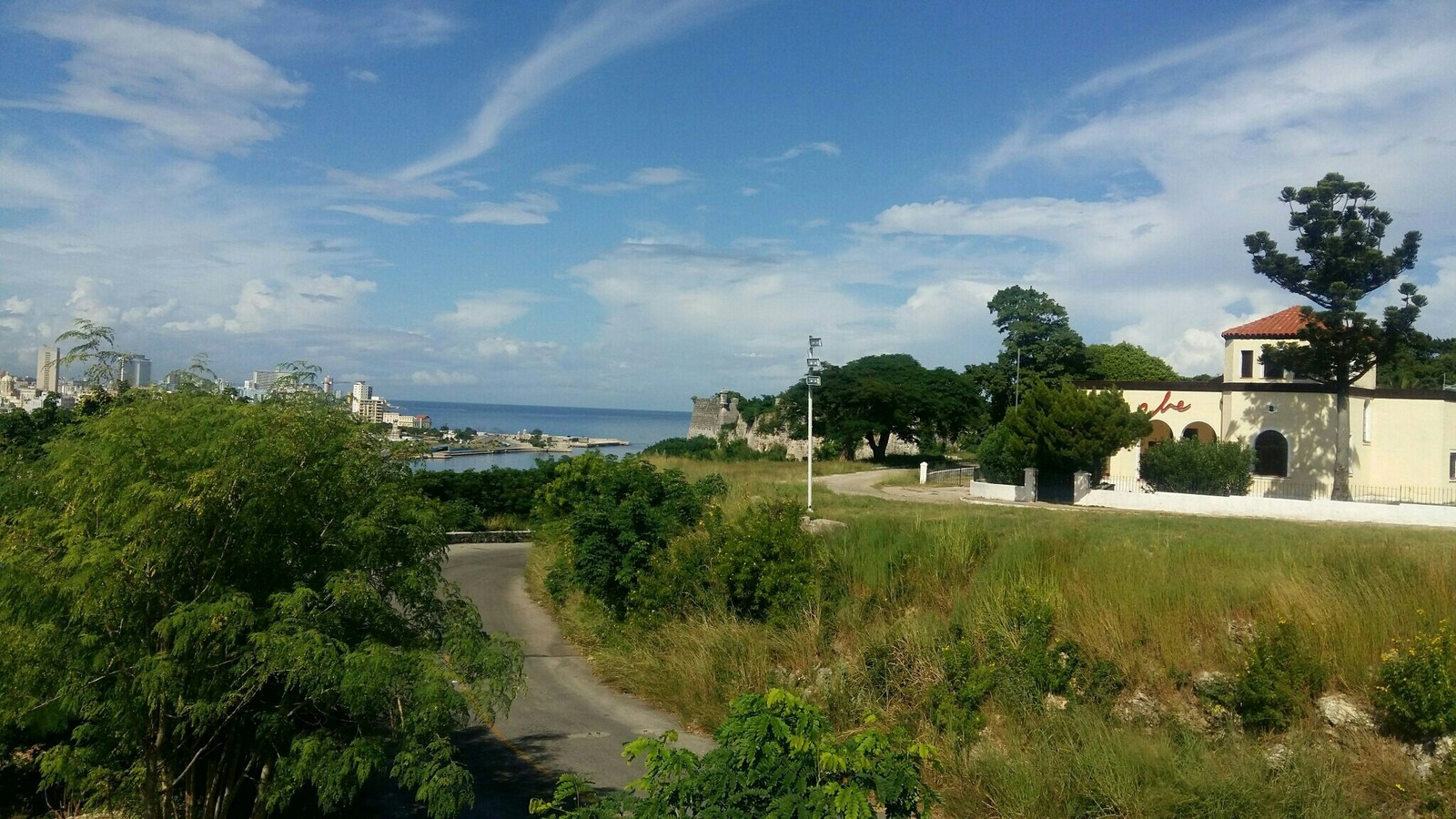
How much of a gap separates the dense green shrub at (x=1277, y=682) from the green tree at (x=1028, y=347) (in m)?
42.5

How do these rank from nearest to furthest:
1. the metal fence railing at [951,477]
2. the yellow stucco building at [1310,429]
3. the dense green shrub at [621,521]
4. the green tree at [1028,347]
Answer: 1. the dense green shrub at [621,521]
2. the yellow stucco building at [1310,429]
3. the metal fence railing at [951,477]
4. the green tree at [1028,347]

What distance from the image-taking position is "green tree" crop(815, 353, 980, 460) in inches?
2053

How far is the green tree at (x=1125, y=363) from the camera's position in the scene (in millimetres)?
65312

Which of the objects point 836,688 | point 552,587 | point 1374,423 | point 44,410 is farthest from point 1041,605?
point 1374,423

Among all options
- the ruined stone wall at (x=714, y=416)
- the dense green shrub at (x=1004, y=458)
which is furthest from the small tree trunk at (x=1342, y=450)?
the ruined stone wall at (x=714, y=416)

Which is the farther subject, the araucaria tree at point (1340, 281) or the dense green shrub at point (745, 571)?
the araucaria tree at point (1340, 281)

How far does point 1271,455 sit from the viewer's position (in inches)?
1380

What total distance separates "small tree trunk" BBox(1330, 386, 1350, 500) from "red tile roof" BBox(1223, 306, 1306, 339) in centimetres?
418

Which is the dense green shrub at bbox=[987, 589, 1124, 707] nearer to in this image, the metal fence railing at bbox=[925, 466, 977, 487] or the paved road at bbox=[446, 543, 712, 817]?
the paved road at bbox=[446, 543, 712, 817]

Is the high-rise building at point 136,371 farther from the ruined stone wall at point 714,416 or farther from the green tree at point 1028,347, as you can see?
the ruined stone wall at point 714,416


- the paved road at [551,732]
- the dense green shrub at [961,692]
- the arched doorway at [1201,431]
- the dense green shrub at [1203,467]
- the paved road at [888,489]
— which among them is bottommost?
the paved road at [551,732]

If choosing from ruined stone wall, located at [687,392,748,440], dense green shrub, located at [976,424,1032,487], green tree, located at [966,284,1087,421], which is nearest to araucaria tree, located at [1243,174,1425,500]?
dense green shrub, located at [976,424,1032,487]

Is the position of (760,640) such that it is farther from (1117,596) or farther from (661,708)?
(1117,596)

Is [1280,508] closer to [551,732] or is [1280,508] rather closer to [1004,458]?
[1004,458]
